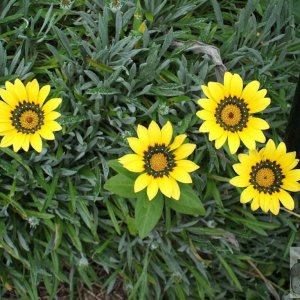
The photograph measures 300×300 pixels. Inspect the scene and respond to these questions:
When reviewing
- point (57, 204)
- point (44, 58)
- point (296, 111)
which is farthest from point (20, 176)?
point (296, 111)

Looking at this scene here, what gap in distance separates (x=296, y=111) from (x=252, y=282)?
3.01ft

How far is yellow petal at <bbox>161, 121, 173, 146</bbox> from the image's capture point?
1.62m

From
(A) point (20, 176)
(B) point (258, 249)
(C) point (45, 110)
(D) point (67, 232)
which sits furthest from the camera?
(B) point (258, 249)

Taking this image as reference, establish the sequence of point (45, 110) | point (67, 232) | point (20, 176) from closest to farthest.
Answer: point (45, 110) < point (20, 176) < point (67, 232)

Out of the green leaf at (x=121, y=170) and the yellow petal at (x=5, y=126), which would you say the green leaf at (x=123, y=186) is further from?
the yellow petal at (x=5, y=126)

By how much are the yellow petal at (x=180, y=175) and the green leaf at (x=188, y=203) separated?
4.0 inches

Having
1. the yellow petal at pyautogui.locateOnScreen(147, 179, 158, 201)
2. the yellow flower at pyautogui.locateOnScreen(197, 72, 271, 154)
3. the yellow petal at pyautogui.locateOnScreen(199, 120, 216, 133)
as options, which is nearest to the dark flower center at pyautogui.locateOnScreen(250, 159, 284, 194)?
the yellow flower at pyautogui.locateOnScreen(197, 72, 271, 154)

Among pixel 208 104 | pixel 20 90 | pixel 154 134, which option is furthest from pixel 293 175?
pixel 20 90

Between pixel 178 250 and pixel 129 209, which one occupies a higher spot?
pixel 129 209

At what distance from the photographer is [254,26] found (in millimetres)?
2066

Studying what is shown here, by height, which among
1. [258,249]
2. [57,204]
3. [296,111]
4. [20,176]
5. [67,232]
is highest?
[296,111]

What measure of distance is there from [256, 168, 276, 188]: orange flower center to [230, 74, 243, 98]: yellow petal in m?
0.26

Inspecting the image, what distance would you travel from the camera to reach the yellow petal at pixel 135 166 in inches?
63.0

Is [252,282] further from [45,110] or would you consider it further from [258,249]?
[45,110]
